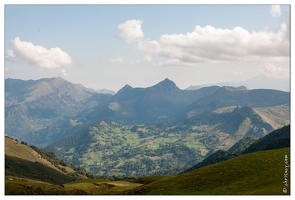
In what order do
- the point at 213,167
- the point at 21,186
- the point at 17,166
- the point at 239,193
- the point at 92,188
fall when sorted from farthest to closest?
the point at 17,166
the point at 92,188
the point at 213,167
the point at 21,186
the point at 239,193

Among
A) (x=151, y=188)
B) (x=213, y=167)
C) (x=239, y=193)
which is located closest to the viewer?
(x=239, y=193)

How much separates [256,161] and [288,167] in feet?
26.3

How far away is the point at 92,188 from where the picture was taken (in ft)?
261

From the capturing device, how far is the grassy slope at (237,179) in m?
50.3

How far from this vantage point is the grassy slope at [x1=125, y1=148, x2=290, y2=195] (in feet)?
165

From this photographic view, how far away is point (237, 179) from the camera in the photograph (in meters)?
56.2

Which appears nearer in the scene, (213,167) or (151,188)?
(151,188)
